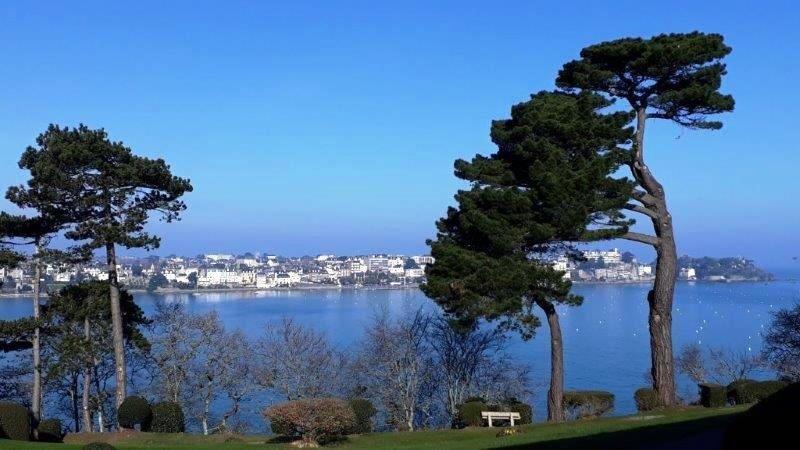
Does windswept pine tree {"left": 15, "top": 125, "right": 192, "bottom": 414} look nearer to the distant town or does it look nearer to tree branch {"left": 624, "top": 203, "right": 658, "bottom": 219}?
tree branch {"left": 624, "top": 203, "right": 658, "bottom": 219}

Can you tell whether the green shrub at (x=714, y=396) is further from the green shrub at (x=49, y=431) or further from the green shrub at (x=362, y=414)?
the green shrub at (x=49, y=431)

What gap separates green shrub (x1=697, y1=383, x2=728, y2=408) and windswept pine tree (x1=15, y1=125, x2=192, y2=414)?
15096mm

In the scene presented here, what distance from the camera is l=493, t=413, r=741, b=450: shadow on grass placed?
1326 centimetres

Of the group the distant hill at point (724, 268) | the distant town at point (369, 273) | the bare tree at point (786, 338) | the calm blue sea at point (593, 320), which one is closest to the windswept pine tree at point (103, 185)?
the calm blue sea at point (593, 320)

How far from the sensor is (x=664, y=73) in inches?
776

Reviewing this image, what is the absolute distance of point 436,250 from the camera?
21297 millimetres

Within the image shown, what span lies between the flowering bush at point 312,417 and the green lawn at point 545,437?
465mm

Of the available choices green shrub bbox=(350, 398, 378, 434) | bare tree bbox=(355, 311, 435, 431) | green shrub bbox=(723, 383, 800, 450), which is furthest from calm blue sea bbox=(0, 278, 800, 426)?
green shrub bbox=(723, 383, 800, 450)

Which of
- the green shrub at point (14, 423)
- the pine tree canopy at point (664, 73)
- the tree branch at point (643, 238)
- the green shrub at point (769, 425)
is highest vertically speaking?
the pine tree canopy at point (664, 73)

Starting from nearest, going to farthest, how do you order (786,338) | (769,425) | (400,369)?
(769,425)
(786,338)
(400,369)

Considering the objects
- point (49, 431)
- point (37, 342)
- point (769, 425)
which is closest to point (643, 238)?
point (769, 425)

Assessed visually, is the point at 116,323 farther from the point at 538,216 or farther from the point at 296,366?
the point at 538,216

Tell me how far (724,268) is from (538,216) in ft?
428

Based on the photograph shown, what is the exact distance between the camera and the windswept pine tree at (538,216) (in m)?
19.2
